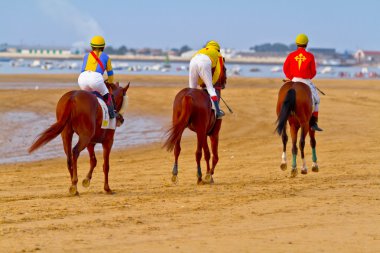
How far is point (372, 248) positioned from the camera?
10070 millimetres

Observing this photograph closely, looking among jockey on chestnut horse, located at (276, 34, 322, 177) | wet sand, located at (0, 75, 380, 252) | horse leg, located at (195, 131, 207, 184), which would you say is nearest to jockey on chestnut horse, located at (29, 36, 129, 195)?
wet sand, located at (0, 75, 380, 252)

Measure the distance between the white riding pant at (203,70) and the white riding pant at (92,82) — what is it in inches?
80.2

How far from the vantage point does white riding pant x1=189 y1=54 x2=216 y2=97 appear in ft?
53.0

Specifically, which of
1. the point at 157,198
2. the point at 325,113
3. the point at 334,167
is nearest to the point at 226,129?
the point at 325,113

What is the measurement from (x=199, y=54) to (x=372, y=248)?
702cm

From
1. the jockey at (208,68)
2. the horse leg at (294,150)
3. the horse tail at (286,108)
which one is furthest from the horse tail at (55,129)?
the horse leg at (294,150)

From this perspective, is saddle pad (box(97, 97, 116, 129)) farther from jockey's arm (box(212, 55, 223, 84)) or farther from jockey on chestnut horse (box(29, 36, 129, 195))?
jockey's arm (box(212, 55, 223, 84))

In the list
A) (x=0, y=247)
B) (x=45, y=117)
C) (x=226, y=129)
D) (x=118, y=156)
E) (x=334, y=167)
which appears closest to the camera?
(x=0, y=247)

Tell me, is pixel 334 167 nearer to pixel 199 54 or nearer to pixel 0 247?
pixel 199 54

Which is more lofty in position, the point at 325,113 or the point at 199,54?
the point at 199,54

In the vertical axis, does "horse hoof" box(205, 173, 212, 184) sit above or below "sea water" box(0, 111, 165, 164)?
above

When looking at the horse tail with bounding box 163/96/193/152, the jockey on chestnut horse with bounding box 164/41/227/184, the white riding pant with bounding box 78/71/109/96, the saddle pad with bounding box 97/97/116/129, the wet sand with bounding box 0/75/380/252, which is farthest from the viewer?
the jockey on chestnut horse with bounding box 164/41/227/184

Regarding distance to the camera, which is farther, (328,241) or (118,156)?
(118,156)

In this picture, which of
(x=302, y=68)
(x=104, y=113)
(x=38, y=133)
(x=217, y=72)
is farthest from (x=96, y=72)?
(x=38, y=133)
